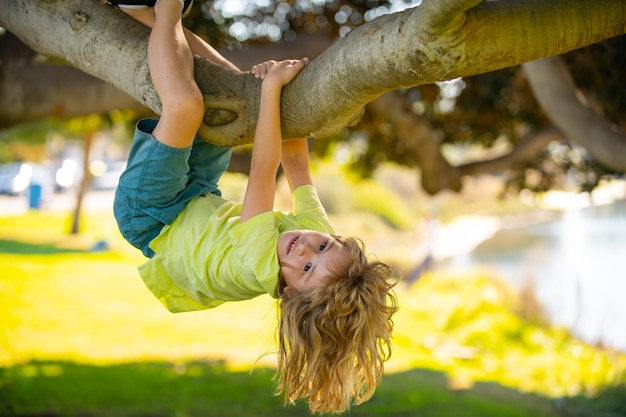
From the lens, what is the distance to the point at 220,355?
31.1 feet

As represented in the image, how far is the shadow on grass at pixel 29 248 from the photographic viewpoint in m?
14.8

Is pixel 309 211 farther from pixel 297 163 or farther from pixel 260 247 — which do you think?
pixel 260 247

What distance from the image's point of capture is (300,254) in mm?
2840

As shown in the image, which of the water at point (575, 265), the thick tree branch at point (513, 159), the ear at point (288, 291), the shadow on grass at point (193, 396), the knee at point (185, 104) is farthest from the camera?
the water at point (575, 265)

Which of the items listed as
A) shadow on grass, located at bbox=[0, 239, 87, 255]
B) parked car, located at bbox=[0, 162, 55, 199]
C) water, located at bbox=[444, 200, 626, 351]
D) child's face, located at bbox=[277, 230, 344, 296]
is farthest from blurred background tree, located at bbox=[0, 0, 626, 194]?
parked car, located at bbox=[0, 162, 55, 199]

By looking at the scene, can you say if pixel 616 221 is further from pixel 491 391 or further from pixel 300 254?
pixel 300 254

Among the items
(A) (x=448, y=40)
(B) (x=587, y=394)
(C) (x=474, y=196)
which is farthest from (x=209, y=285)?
(C) (x=474, y=196)

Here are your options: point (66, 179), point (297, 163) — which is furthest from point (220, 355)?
point (66, 179)

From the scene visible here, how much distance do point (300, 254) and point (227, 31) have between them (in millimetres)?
3772

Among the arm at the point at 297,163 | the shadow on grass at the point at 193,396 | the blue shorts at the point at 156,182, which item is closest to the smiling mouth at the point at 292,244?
the arm at the point at 297,163

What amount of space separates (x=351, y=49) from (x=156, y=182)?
3.04ft

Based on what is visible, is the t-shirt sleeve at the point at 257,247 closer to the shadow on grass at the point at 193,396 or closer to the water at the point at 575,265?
the shadow on grass at the point at 193,396

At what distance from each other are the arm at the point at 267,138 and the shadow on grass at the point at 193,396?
4605mm

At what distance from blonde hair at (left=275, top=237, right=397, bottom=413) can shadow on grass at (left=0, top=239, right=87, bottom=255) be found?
12.9 meters
